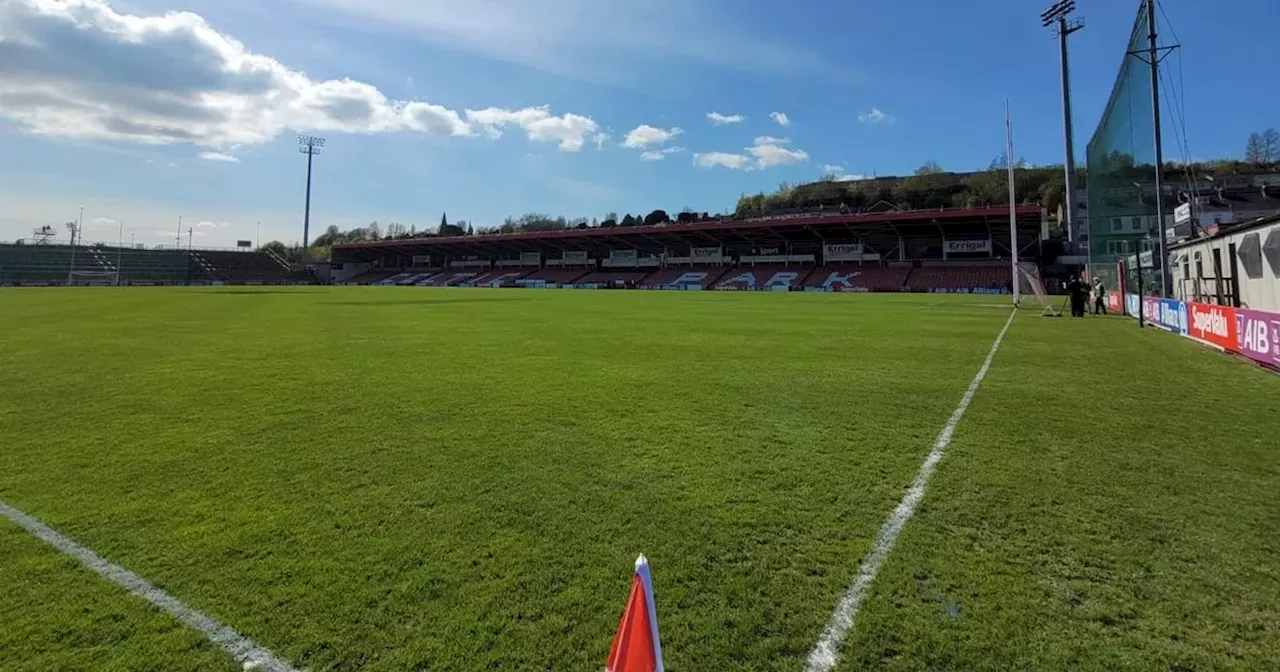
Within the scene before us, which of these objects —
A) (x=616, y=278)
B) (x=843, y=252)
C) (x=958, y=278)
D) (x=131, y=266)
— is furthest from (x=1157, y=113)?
(x=131, y=266)

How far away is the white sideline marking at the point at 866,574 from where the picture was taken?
258 cm

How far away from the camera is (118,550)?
3434mm

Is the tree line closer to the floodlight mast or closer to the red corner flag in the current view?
the floodlight mast

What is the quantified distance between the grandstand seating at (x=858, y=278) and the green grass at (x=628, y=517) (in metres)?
53.5

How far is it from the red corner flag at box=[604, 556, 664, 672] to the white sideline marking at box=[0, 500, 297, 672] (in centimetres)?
152

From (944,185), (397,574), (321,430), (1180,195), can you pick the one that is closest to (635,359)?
(321,430)

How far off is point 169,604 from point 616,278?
256ft

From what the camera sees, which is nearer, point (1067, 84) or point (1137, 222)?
point (1137, 222)

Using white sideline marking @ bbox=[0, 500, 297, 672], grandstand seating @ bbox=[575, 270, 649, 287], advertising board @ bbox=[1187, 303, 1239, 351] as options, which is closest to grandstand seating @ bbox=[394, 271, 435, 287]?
grandstand seating @ bbox=[575, 270, 649, 287]


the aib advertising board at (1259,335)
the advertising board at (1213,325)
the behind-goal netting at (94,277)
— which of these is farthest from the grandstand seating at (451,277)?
the aib advertising board at (1259,335)

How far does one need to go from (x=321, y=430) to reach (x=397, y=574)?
341 centimetres

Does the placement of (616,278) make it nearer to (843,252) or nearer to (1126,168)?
(843,252)

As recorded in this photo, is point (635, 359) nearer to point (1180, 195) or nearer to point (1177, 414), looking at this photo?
point (1177, 414)

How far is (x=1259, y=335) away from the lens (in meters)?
10.6
